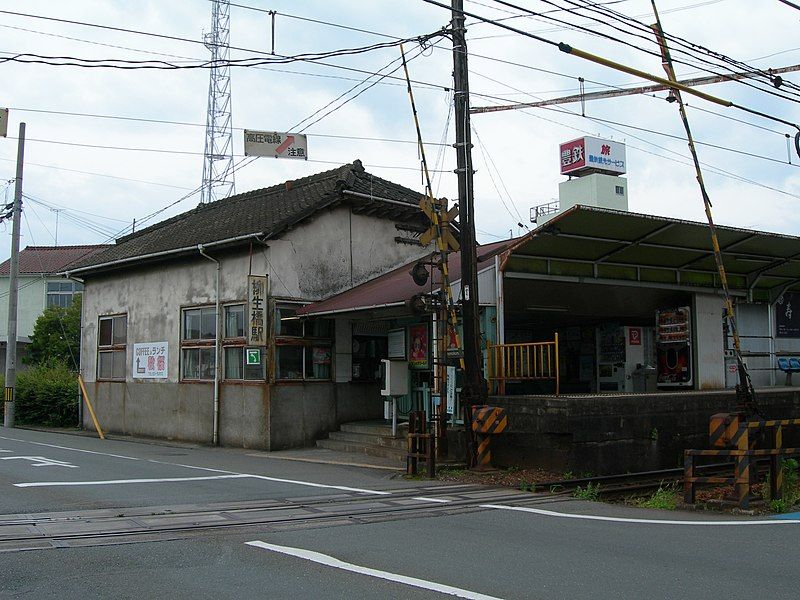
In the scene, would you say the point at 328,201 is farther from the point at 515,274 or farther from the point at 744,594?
the point at 744,594

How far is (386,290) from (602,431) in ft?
20.2

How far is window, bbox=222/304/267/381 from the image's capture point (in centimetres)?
1866

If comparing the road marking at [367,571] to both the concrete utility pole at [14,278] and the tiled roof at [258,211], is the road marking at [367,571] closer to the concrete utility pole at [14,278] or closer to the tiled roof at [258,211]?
the tiled roof at [258,211]

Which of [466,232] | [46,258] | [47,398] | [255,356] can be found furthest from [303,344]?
[46,258]

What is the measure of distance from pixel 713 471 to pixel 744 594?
9695mm

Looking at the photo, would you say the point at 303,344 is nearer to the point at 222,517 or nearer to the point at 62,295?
the point at 222,517

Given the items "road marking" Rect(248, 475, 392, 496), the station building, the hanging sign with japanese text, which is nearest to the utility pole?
the station building

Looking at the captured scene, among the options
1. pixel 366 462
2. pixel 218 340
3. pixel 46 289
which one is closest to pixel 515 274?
pixel 366 462

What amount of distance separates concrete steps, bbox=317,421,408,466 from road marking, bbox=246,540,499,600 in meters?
7.91

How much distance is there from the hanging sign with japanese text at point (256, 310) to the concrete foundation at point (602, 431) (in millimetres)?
6185

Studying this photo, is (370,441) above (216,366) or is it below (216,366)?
below

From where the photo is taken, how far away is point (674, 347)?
64.5 ft

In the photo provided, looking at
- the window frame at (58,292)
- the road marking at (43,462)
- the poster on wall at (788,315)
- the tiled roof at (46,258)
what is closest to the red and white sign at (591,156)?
the tiled roof at (46,258)

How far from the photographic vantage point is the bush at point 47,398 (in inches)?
1081
